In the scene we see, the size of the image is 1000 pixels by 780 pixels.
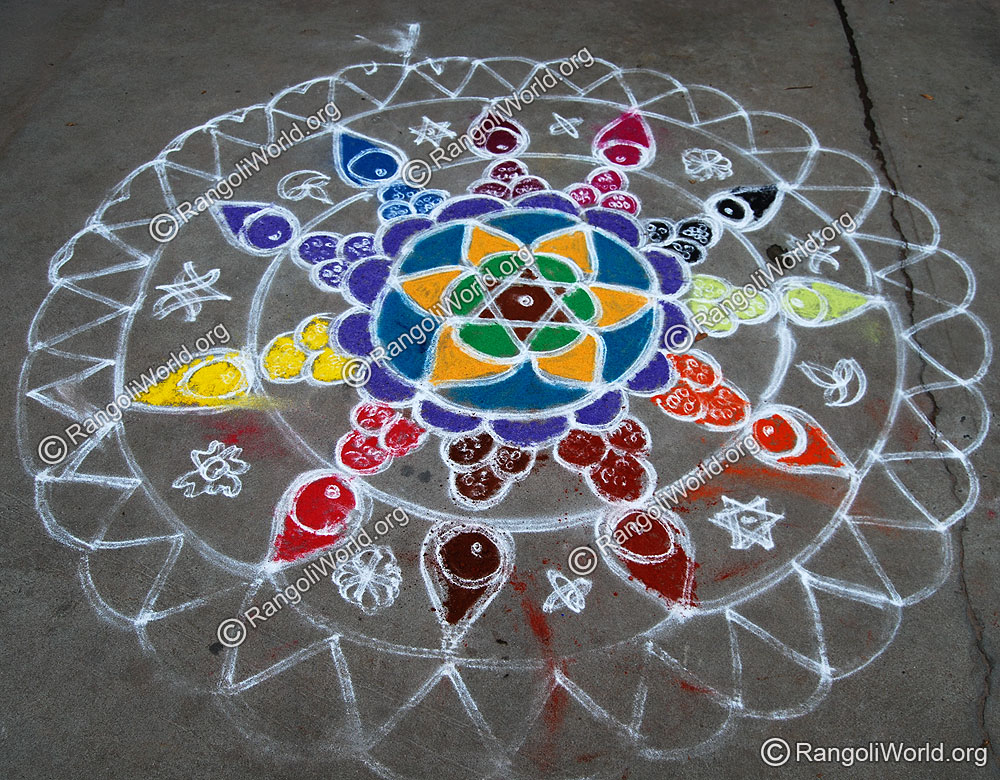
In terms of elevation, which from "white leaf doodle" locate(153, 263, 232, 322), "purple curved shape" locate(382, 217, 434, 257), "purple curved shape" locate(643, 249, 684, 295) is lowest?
"purple curved shape" locate(643, 249, 684, 295)

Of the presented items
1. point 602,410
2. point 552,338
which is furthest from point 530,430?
point 552,338

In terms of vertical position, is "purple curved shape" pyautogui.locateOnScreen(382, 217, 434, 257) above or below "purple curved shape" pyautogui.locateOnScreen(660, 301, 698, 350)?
above

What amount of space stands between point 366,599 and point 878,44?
336 inches

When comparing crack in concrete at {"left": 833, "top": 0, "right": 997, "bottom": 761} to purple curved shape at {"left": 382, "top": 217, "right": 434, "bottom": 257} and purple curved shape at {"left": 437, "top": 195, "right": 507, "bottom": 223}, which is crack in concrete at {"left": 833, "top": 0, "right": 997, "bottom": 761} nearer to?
purple curved shape at {"left": 437, "top": 195, "right": 507, "bottom": 223}

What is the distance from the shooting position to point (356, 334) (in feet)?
18.6

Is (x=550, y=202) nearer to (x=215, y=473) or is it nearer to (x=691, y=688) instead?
(x=215, y=473)

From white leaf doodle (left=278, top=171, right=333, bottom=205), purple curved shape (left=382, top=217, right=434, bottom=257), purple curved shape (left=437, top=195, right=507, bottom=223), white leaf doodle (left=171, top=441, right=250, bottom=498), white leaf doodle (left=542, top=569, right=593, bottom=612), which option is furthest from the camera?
white leaf doodle (left=278, top=171, right=333, bottom=205)

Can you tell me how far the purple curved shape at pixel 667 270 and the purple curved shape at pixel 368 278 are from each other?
7.45 ft

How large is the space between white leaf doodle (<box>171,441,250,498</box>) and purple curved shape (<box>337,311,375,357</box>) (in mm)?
1157

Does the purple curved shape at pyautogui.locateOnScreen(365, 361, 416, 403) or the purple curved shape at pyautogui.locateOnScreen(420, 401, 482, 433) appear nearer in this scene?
the purple curved shape at pyautogui.locateOnScreen(420, 401, 482, 433)

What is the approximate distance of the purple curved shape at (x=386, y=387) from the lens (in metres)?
5.34

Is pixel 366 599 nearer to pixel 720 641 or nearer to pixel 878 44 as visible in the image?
pixel 720 641

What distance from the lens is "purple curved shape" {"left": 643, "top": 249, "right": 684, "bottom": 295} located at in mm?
5957

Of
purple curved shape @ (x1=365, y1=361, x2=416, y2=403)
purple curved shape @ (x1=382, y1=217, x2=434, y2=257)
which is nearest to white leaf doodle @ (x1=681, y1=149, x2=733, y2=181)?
purple curved shape @ (x1=382, y1=217, x2=434, y2=257)
